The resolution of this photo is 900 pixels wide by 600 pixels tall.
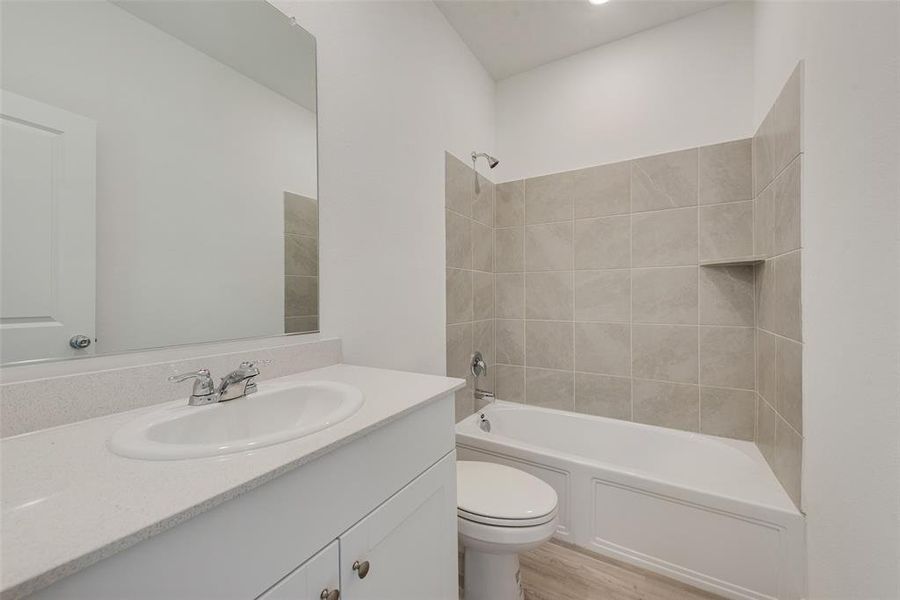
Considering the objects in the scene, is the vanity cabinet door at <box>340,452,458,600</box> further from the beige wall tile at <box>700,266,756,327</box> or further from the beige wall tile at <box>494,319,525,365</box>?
the beige wall tile at <box>700,266,756,327</box>

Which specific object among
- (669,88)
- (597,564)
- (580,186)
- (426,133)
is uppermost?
(669,88)

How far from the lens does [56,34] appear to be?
0.74 m

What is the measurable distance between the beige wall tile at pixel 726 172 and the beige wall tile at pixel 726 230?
5 centimetres

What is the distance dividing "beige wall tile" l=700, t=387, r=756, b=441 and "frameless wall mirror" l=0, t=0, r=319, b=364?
2.01m

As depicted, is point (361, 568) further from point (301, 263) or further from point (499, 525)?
point (301, 263)

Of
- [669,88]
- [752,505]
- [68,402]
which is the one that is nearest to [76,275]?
[68,402]

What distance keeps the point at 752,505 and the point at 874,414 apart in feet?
2.49

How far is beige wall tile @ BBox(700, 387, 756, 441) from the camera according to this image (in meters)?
1.81

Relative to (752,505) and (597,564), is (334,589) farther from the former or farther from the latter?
(752,505)

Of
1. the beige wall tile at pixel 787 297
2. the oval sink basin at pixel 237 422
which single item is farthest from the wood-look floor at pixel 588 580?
→ the oval sink basin at pixel 237 422

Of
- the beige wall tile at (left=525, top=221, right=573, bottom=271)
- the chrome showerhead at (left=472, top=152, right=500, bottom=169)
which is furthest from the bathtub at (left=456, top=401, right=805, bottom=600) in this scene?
the chrome showerhead at (left=472, top=152, right=500, bottom=169)

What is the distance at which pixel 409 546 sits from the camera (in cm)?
86

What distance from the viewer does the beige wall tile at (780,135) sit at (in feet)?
4.02

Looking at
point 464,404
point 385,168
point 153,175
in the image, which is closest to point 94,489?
point 153,175
